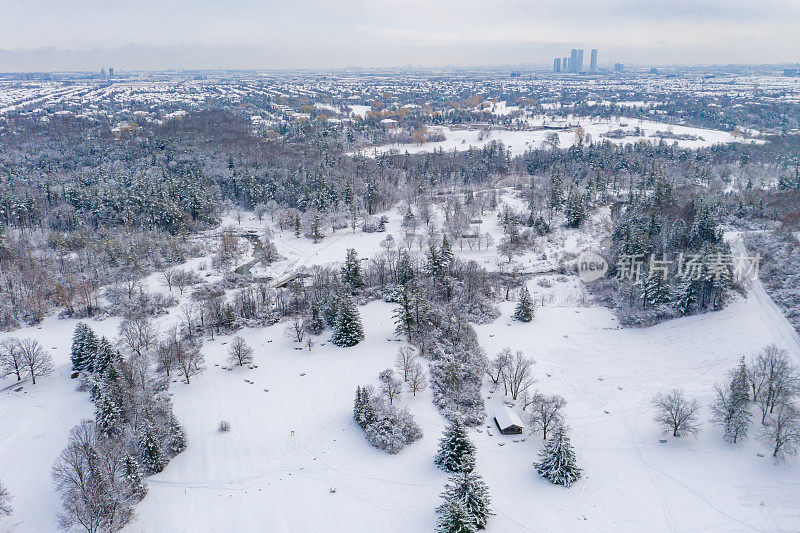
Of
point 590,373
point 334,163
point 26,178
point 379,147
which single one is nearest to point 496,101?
point 379,147

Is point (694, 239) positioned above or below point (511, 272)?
above

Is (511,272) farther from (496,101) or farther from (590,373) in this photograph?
(496,101)

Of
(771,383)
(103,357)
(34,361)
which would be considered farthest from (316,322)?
(771,383)

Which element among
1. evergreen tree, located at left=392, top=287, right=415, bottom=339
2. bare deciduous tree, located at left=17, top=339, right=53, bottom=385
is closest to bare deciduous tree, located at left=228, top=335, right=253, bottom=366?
evergreen tree, located at left=392, top=287, right=415, bottom=339

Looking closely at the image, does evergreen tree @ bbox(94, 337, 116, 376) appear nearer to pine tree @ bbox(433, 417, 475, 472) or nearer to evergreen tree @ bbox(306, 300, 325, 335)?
evergreen tree @ bbox(306, 300, 325, 335)

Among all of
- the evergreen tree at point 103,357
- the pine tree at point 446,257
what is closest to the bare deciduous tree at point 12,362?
the evergreen tree at point 103,357
